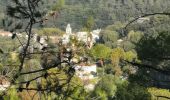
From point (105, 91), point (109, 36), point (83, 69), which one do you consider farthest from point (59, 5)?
point (109, 36)

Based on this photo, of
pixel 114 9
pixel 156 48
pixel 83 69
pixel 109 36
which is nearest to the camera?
pixel 83 69

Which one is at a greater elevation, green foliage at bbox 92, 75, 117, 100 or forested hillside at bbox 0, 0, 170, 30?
green foliage at bbox 92, 75, 117, 100

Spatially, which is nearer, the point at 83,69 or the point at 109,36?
the point at 83,69

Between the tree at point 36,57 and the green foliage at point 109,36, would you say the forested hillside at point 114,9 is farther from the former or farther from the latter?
the tree at point 36,57

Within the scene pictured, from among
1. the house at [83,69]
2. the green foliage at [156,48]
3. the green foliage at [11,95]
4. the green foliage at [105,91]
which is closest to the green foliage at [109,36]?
the green foliage at [105,91]

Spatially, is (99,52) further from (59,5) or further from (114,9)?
(114,9)

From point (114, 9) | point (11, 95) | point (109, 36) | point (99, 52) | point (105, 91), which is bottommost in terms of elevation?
point (114, 9)

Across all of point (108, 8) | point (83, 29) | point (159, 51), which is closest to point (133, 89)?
point (159, 51)

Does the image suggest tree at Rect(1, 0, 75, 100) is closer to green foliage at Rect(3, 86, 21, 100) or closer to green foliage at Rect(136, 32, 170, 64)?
green foliage at Rect(3, 86, 21, 100)

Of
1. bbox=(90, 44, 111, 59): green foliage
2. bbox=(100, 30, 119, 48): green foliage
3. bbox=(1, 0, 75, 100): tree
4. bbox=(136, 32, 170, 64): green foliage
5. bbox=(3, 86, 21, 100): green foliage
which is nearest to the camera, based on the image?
bbox=(1, 0, 75, 100): tree

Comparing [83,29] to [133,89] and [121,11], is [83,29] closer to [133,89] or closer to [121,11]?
[133,89]

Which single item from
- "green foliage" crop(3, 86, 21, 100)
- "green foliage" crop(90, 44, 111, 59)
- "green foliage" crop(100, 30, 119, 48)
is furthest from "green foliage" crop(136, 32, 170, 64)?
"green foliage" crop(100, 30, 119, 48)
